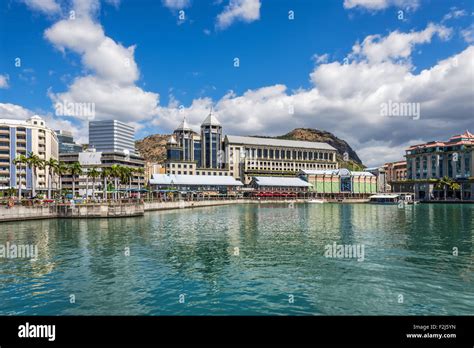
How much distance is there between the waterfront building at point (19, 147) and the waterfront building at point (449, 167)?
204464 millimetres

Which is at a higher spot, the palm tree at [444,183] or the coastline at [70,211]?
the palm tree at [444,183]

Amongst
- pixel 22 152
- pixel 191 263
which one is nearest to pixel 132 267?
pixel 191 263

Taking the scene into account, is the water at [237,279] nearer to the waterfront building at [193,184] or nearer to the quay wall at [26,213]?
the quay wall at [26,213]

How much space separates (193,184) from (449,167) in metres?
152

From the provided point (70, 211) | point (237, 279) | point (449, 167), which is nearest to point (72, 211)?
point (70, 211)

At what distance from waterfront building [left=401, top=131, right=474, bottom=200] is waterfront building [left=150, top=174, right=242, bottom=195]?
11357cm

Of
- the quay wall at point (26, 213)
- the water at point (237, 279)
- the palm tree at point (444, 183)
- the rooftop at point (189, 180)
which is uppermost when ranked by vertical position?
the rooftop at point (189, 180)

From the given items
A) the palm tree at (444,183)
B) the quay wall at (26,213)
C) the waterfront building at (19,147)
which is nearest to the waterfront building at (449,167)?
the palm tree at (444,183)

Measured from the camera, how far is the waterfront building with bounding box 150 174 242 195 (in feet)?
Answer: 548

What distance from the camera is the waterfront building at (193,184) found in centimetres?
16700
